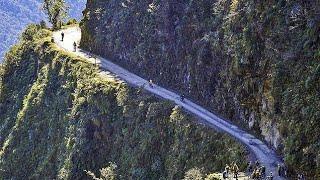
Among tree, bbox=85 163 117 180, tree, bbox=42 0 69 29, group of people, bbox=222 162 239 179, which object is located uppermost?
tree, bbox=42 0 69 29

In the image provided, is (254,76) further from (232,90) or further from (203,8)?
(203,8)

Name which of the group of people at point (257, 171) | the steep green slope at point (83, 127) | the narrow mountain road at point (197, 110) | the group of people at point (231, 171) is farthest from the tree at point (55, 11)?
the group of people at point (257, 171)

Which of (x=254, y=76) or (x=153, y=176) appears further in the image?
(x=153, y=176)

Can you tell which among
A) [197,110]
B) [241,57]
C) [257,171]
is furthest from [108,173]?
[257,171]

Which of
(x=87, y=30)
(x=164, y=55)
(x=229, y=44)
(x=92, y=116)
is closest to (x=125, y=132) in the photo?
(x=92, y=116)

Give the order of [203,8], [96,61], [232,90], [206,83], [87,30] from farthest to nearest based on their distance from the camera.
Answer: [87,30] → [96,61] → [203,8] → [206,83] → [232,90]

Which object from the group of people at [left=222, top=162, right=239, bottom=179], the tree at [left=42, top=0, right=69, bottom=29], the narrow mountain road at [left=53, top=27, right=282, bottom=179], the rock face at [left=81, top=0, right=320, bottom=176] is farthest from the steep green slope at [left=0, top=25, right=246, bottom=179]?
the tree at [left=42, top=0, right=69, bottom=29]

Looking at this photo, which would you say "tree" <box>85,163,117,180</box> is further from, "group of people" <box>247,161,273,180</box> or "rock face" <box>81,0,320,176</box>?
"group of people" <box>247,161,273,180</box>
